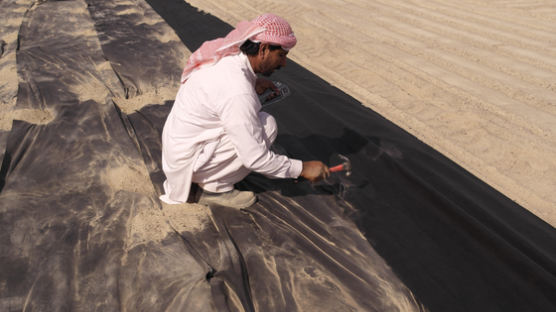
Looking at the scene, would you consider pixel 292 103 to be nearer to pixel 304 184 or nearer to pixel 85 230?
pixel 304 184

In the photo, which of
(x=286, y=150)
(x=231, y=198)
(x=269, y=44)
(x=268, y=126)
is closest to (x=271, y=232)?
(x=231, y=198)

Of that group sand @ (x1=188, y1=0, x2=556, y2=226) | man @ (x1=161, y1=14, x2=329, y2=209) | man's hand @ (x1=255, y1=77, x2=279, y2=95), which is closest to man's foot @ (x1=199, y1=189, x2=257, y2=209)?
man @ (x1=161, y1=14, x2=329, y2=209)

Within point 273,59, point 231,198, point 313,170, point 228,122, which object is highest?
point 273,59

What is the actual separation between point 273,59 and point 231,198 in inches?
29.7

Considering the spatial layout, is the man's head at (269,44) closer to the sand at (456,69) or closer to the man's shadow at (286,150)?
the man's shadow at (286,150)

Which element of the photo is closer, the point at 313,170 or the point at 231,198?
the point at 313,170

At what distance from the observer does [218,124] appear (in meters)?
1.68

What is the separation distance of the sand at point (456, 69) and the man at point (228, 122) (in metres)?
1.50

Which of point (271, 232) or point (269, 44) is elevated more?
point (269, 44)

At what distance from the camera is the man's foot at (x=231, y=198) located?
6.26 ft

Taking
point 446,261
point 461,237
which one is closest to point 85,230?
point 446,261

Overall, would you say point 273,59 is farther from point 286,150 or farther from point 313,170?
point 286,150

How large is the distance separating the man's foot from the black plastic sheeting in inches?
1.5

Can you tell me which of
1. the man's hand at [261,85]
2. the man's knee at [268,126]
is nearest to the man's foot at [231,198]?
the man's knee at [268,126]
